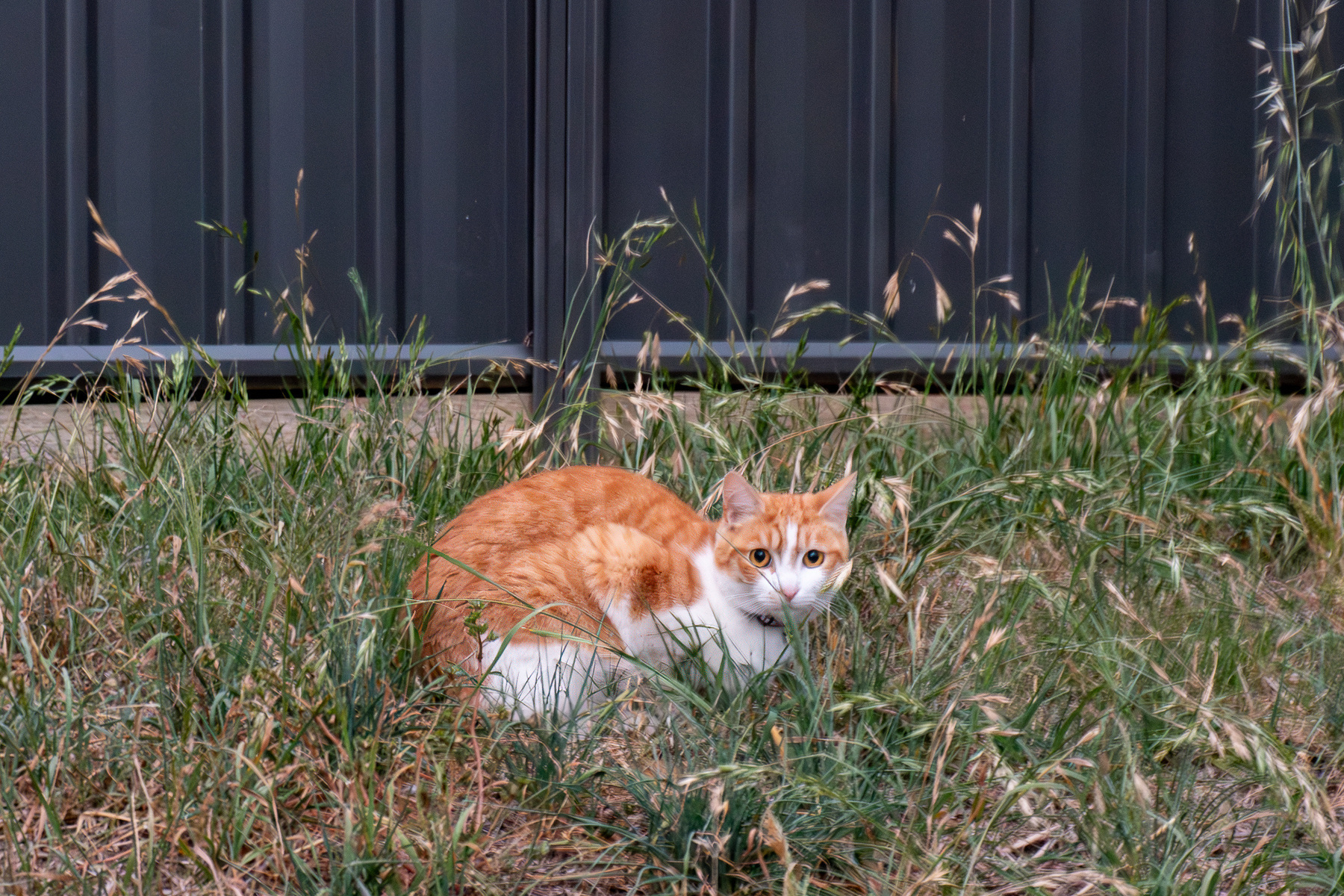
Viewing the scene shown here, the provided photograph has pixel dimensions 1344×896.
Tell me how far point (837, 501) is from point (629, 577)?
18.3 inches

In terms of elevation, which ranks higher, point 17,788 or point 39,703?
point 39,703

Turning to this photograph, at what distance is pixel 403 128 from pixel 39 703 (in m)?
2.34

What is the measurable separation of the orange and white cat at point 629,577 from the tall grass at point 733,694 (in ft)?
0.35

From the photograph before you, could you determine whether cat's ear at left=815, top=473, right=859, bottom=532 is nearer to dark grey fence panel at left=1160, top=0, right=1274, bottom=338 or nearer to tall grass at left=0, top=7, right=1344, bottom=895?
tall grass at left=0, top=7, right=1344, bottom=895

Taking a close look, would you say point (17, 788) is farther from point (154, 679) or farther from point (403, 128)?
point (403, 128)

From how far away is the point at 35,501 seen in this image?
213cm

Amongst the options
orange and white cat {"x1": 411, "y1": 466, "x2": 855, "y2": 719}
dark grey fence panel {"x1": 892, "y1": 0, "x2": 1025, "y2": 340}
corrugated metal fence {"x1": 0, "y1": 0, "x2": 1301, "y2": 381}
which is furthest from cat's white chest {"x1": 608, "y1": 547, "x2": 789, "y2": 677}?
dark grey fence panel {"x1": 892, "y1": 0, "x2": 1025, "y2": 340}

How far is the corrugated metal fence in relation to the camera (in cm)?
336

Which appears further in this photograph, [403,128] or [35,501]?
[403,128]

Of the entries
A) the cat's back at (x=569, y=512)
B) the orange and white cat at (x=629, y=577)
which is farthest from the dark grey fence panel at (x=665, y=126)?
the orange and white cat at (x=629, y=577)

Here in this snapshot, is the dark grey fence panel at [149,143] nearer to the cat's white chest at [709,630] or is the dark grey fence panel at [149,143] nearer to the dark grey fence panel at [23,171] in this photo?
the dark grey fence panel at [23,171]

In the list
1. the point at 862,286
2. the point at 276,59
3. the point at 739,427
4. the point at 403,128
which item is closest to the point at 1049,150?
the point at 862,286

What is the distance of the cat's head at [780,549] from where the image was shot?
2156 millimetres

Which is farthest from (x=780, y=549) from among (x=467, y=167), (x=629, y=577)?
(x=467, y=167)
